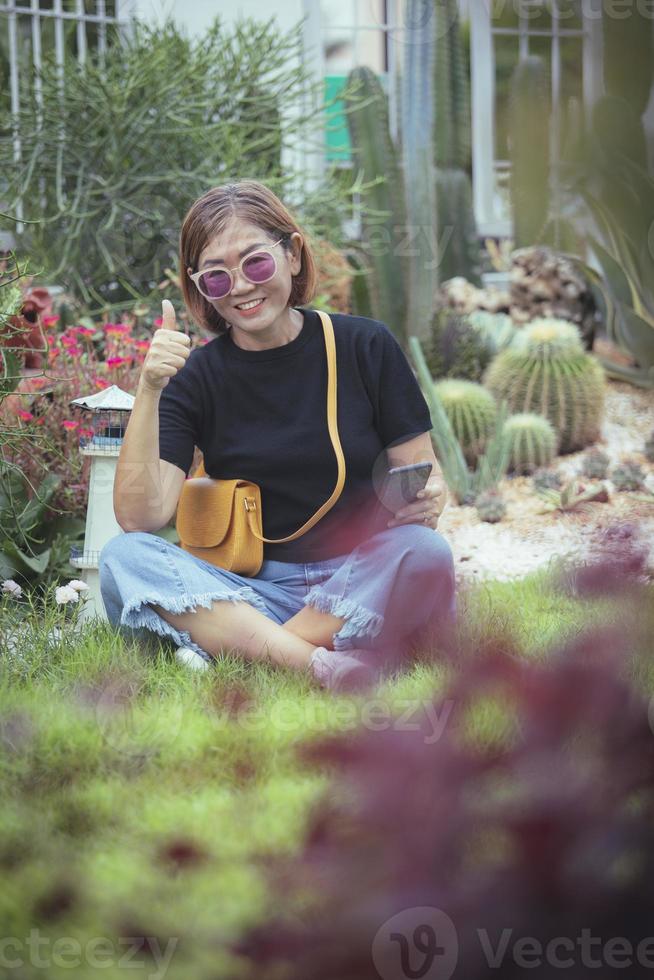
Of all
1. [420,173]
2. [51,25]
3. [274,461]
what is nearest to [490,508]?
[274,461]

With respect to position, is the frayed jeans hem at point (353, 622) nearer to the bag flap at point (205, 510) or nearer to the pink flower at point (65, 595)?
the bag flap at point (205, 510)

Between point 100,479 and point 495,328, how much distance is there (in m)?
3.81

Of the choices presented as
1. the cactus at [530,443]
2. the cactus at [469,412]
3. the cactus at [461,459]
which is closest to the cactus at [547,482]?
the cactus at [461,459]

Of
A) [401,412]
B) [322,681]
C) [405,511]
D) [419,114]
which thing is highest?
[419,114]

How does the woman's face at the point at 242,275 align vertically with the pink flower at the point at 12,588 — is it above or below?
above

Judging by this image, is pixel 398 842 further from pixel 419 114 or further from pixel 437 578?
pixel 419 114

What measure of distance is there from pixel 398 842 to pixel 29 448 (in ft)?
9.06

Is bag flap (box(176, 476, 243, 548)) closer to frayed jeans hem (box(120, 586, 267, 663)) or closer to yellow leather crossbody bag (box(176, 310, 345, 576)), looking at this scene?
yellow leather crossbody bag (box(176, 310, 345, 576))

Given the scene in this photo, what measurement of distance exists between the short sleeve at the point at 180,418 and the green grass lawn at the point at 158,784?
46 cm

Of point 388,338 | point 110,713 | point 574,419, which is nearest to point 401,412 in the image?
point 388,338

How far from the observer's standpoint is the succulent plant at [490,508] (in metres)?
4.46

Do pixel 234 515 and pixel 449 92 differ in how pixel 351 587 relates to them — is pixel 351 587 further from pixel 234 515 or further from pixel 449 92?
pixel 449 92

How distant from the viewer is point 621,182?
0.71 metres

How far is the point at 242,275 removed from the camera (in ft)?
8.31
